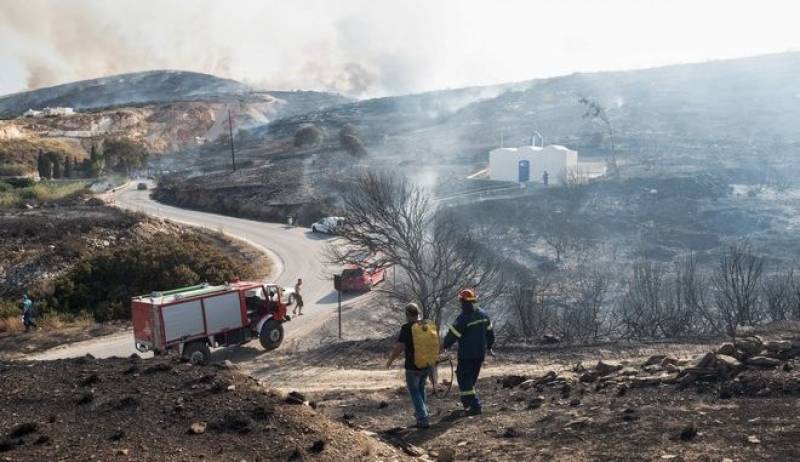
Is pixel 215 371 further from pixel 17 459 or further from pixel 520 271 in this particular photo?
pixel 520 271

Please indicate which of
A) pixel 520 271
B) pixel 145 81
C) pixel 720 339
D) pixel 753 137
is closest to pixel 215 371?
pixel 720 339

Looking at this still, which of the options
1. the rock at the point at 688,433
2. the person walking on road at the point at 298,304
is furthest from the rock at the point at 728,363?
the person walking on road at the point at 298,304

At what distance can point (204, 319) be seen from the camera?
54.6 ft

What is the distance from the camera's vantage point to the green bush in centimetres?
2403

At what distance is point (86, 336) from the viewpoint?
20641 millimetres

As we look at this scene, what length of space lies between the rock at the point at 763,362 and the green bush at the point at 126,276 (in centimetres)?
2016

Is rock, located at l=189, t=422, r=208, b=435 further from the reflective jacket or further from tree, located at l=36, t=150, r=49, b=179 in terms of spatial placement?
tree, located at l=36, t=150, r=49, b=179

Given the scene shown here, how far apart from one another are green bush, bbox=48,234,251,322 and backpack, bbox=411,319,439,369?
59.2 feet

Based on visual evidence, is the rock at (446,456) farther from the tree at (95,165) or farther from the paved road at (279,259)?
the tree at (95,165)

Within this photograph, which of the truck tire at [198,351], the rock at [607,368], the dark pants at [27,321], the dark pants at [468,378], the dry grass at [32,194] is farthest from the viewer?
the dry grass at [32,194]

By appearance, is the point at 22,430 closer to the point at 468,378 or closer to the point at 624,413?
the point at 468,378

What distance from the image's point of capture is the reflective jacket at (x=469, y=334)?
834 cm

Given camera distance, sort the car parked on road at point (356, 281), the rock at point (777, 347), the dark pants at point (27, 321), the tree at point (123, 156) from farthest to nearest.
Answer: the tree at point (123, 156) → the car parked on road at point (356, 281) → the dark pants at point (27, 321) → the rock at point (777, 347)

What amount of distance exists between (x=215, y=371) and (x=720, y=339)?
11.1m
